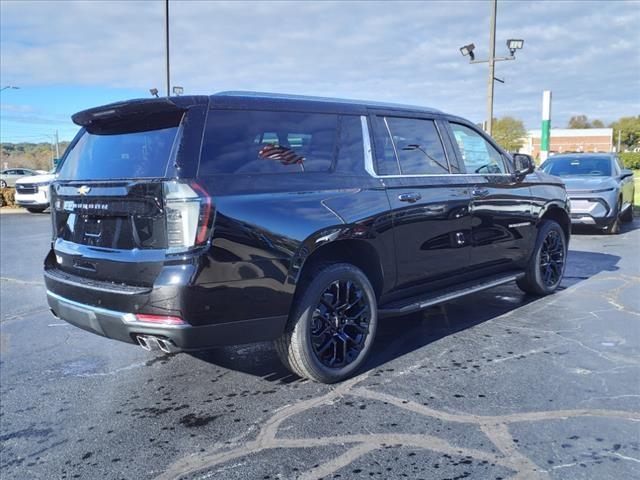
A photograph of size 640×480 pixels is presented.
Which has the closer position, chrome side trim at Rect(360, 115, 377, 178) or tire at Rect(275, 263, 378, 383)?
tire at Rect(275, 263, 378, 383)

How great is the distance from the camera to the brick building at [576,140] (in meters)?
92.4

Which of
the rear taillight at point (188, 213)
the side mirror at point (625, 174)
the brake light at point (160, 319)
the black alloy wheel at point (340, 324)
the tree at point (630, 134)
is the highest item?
the tree at point (630, 134)

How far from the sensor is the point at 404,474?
2.74m

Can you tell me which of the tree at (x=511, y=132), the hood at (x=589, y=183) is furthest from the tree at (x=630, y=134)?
the tree at (x=511, y=132)

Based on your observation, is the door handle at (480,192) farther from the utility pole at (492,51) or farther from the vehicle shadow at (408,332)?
the utility pole at (492,51)

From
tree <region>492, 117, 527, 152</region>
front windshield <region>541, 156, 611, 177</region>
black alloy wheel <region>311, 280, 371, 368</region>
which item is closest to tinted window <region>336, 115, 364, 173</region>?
black alloy wheel <region>311, 280, 371, 368</region>

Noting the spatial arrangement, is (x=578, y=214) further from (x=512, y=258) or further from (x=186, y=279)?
(x=186, y=279)

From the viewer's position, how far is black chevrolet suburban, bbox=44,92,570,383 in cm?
315

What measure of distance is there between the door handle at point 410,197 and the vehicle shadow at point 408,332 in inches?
48.8

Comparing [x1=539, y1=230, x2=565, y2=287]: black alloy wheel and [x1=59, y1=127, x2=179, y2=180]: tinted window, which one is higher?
[x1=59, y1=127, x2=179, y2=180]: tinted window

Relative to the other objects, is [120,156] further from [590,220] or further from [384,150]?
[590,220]

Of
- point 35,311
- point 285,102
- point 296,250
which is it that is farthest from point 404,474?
point 35,311

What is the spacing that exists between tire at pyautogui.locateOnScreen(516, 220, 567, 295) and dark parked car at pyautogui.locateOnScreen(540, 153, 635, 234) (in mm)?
4030

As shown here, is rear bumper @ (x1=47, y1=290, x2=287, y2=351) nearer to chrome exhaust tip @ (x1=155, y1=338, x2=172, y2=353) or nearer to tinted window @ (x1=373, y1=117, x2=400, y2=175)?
chrome exhaust tip @ (x1=155, y1=338, x2=172, y2=353)
